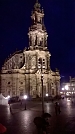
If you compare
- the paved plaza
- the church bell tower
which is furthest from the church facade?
the paved plaza

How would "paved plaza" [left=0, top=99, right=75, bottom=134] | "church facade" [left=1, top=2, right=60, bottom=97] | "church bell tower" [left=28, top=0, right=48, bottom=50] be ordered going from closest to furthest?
"paved plaza" [left=0, top=99, right=75, bottom=134]
"church facade" [left=1, top=2, right=60, bottom=97]
"church bell tower" [left=28, top=0, right=48, bottom=50]

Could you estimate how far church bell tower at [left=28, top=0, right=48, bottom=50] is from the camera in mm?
70500

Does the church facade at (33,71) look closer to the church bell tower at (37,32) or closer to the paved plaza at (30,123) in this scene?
the church bell tower at (37,32)

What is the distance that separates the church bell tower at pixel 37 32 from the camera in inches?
2776

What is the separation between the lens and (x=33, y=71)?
66.7 meters

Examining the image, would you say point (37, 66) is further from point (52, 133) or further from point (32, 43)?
point (52, 133)

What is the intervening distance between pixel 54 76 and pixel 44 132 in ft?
203

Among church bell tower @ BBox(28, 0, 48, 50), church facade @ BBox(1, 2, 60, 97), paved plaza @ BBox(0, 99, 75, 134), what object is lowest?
paved plaza @ BBox(0, 99, 75, 134)

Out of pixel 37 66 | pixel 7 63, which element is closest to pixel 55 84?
pixel 37 66

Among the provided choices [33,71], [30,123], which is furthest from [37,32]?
[30,123]

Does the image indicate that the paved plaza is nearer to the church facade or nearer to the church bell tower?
the church facade

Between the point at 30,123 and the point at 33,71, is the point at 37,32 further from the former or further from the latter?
the point at 30,123

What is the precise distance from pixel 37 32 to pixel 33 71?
1407 centimetres

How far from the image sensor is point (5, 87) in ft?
206
